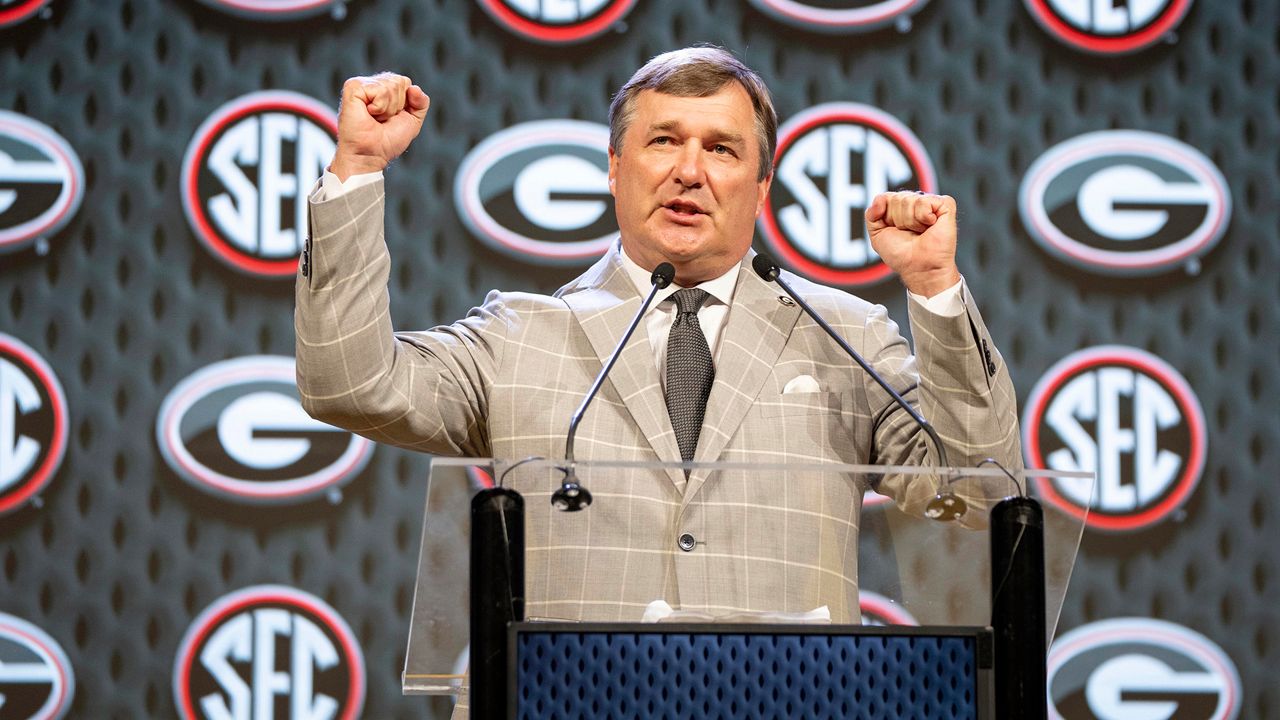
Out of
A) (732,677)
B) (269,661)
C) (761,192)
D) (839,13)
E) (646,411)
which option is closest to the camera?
(732,677)

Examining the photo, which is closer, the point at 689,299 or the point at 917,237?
the point at 917,237

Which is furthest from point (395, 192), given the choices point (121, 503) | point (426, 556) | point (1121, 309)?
point (426, 556)

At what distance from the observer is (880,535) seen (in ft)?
4.19

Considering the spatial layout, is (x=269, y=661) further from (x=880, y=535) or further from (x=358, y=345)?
(x=880, y=535)

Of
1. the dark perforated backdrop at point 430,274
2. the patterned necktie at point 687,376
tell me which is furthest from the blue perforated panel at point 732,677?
the dark perforated backdrop at point 430,274

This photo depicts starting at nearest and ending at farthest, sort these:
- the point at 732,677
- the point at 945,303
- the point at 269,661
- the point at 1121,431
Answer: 1. the point at 732,677
2. the point at 945,303
3. the point at 269,661
4. the point at 1121,431

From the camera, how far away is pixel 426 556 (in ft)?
4.06

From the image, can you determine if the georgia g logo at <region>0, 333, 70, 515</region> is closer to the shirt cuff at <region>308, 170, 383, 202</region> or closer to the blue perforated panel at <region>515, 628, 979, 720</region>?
the shirt cuff at <region>308, 170, 383, 202</region>

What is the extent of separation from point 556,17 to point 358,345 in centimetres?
163

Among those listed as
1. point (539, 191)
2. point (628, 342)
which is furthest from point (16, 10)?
point (628, 342)

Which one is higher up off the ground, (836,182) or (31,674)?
(836,182)

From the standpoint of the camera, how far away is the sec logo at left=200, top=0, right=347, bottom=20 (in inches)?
120

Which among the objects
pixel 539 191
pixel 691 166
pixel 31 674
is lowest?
pixel 31 674

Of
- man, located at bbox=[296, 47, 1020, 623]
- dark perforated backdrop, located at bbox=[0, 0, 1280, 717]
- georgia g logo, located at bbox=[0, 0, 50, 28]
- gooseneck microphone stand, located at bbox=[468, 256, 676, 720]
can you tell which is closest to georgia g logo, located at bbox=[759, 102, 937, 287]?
dark perforated backdrop, located at bbox=[0, 0, 1280, 717]
